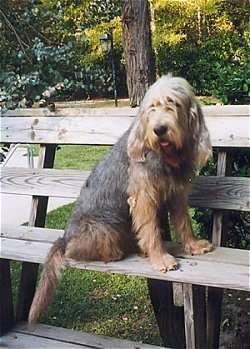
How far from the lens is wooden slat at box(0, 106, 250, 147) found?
346 cm

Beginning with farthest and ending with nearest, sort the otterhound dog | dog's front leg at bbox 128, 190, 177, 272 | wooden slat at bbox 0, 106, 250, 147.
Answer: wooden slat at bbox 0, 106, 250, 147 → dog's front leg at bbox 128, 190, 177, 272 → the otterhound dog

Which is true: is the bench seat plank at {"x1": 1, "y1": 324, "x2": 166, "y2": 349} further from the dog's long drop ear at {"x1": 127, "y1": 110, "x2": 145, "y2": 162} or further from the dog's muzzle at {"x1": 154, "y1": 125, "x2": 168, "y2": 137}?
the dog's muzzle at {"x1": 154, "y1": 125, "x2": 168, "y2": 137}

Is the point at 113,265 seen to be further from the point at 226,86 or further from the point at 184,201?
the point at 226,86

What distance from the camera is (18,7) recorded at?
13.9 feet

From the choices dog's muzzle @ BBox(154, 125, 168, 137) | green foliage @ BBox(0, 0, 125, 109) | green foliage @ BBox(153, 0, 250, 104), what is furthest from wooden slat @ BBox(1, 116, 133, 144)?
green foliage @ BBox(153, 0, 250, 104)

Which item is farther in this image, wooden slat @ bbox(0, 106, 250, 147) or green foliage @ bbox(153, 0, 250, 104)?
green foliage @ bbox(153, 0, 250, 104)

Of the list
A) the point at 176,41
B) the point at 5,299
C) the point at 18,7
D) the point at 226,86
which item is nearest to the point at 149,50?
the point at 226,86

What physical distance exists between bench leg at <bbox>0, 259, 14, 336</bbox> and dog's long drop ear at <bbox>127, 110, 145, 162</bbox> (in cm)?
109

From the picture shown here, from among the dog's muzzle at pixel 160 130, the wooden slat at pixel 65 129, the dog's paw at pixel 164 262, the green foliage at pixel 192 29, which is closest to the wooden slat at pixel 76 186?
the wooden slat at pixel 65 129

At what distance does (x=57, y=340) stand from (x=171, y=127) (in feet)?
4.39

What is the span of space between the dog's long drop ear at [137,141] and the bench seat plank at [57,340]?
38.3 inches

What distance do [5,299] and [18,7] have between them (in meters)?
1.89

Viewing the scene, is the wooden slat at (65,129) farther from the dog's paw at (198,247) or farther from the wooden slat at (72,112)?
the dog's paw at (198,247)

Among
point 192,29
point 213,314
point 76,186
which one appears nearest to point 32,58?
point 76,186
